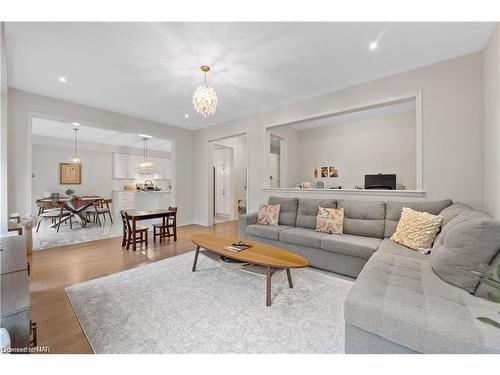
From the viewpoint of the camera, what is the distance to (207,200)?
19.8 ft

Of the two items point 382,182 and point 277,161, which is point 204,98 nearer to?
point 382,182

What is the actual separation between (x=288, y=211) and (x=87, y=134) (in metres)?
6.93

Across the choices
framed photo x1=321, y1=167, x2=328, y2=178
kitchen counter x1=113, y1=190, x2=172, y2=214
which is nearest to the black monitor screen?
framed photo x1=321, y1=167, x2=328, y2=178

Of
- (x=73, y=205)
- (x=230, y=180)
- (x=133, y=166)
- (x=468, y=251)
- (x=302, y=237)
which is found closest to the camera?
(x=468, y=251)

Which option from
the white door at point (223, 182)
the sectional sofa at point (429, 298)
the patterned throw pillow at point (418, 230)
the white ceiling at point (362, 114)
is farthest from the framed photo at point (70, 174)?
the patterned throw pillow at point (418, 230)

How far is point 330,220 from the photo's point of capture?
10.6 feet

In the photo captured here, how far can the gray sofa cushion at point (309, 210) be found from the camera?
3502 millimetres

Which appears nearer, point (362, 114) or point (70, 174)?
point (362, 114)

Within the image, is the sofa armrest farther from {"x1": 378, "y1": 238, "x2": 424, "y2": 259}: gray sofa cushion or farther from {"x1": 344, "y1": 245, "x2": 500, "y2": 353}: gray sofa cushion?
{"x1": 344, "y1": 245, "x2": 500, "y2": 353}: gray sofa cushion

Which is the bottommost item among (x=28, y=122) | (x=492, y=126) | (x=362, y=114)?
(x=492, y=126)

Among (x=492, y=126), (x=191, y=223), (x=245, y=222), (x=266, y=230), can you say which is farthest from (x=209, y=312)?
(x=191, y=223)

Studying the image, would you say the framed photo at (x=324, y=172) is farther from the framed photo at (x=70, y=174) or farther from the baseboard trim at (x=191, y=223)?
the framed photo at (x=70, y=174)

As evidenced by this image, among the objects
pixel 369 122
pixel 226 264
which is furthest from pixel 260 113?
pixel 226 264

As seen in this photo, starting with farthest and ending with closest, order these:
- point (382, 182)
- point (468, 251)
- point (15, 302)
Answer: point (382, 182), point (468, 251), point (15, 302)
